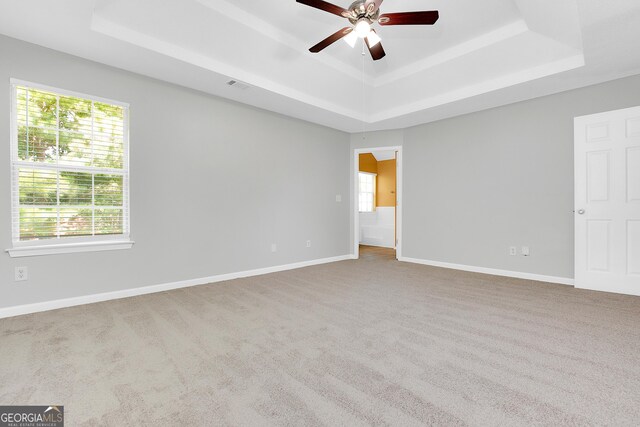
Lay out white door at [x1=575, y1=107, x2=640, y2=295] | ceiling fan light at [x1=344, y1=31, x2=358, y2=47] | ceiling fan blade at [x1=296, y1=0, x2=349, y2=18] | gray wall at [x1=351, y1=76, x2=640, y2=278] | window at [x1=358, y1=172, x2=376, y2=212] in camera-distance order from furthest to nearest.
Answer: window at [x1=358, y1=172, x2=376, y2=212]
gray wall at [x1=351, y1=76, x2=640, y2=278]
white door at [x1=575, y1=107, x2=640, y2=295]
ceiling fan light at [x1=344, y1=31, x2=358, y2=47]
ceiling fan blade at [x1=296, y1=0, x2=349, y2=18]

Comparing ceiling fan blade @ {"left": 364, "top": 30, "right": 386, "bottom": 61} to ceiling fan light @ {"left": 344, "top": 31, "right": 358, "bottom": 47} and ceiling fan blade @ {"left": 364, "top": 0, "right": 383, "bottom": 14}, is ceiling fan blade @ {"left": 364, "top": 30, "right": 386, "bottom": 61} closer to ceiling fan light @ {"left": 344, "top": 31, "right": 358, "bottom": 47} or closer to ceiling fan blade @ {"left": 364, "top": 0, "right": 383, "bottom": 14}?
ceiling fan light @ {"left": 344, "top": 31, "right": 358, "bottom": 47}

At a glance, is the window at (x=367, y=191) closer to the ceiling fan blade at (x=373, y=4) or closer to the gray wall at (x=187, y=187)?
the gray wall at (x=187, y=187)

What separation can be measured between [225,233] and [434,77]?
12.5ft

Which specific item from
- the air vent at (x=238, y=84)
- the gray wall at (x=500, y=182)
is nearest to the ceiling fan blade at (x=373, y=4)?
the air vent at (x=238, y=84)

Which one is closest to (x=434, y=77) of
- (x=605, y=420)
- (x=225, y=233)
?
(x=225, y=233)

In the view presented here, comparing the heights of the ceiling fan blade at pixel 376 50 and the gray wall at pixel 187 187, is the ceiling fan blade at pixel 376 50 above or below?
above

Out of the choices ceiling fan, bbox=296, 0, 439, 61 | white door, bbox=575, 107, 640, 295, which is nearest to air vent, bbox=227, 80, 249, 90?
ceiling fan, bbox=296, 0, 439, 61

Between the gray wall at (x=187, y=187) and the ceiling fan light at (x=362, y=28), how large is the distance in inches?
93.9

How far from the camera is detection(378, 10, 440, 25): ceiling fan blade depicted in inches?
95.0

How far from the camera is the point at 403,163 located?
5.76 m

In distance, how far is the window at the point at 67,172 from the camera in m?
2.87

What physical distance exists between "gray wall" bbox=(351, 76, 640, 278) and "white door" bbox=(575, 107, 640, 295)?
0.18 m

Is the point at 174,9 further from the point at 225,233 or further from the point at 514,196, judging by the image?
the point at 514,196

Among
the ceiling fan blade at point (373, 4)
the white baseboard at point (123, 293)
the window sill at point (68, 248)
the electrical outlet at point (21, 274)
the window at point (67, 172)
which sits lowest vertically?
the white baseboard at point (123, 293)
